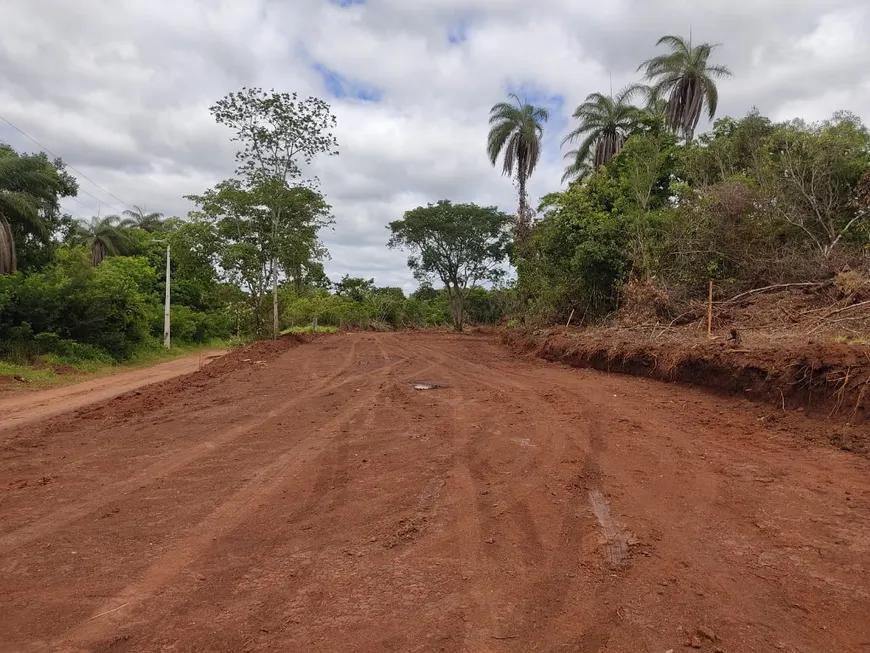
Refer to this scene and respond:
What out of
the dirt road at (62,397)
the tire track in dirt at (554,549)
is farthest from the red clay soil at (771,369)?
the dirt road at (62,397)

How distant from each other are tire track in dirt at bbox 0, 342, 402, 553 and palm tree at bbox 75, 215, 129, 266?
35591mm

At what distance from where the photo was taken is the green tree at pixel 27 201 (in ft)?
71.6

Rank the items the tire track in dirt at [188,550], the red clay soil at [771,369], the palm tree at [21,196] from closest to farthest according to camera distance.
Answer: the tire track in dirt at [188,550], the red clay soil at [771,369], the palm tree at [21,196]

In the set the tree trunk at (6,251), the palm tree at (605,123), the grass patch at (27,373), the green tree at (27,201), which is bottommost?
the grass patch at (27,373)

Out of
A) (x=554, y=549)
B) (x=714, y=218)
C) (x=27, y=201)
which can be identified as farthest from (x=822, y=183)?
(x=27, y=201)

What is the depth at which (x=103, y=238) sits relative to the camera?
37969 millimetres

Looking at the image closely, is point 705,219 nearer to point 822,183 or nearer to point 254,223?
point 822,183

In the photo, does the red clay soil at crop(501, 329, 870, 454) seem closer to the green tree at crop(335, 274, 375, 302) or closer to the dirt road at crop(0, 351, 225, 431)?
the dirt road at crop(0, 351, 225, 431)

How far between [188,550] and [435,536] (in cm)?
174

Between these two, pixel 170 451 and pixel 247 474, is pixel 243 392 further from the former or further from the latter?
pixel 247 474

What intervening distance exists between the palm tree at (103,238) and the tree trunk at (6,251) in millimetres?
16389

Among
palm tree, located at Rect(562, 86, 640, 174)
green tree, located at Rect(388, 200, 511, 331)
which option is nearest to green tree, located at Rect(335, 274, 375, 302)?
green tree, located at Rect(388, 200, 511, 331)

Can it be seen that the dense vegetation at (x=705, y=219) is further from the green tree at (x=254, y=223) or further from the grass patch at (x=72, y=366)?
the grass patch at (x=72, y=366)

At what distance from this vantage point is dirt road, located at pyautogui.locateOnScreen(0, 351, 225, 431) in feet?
31.1
